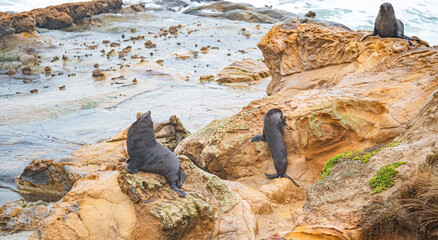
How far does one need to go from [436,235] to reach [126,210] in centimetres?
304

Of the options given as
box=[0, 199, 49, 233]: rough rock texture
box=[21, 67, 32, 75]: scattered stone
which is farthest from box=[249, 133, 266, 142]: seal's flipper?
box=[21, 67, 32, 75]: scattered stone

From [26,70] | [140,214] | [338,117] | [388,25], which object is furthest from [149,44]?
[140,214]

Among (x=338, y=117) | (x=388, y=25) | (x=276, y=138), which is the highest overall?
(x=388, y=25)

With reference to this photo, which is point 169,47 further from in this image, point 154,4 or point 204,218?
point 204,218

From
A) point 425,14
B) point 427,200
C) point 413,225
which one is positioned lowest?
point 425,14

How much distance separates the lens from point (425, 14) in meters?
38.0

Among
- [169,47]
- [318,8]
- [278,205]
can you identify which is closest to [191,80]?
[169,47]

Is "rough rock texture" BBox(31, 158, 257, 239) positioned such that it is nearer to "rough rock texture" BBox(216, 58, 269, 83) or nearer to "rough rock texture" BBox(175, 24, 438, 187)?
"rough rock texture" BBox(175, 24, 438, 187)

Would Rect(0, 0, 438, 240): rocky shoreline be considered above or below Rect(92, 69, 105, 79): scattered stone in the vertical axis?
above

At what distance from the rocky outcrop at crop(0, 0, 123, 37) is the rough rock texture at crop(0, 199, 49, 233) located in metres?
18.5

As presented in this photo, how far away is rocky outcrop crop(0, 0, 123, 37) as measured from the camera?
77.3 ft

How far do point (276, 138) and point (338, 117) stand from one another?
1178 mm

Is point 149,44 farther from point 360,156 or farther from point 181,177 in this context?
point 360,156

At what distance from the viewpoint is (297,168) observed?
736 centimetres
